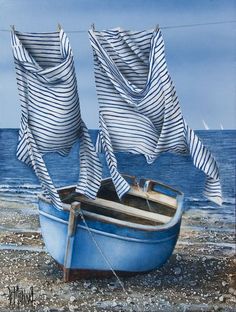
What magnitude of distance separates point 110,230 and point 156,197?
0.34 metres

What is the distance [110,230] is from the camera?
12.5 ft

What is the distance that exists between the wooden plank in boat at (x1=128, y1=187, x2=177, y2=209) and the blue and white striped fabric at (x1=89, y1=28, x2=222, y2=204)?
9cm

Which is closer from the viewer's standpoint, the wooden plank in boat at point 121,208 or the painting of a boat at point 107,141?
the painting of a boat at point 107,141

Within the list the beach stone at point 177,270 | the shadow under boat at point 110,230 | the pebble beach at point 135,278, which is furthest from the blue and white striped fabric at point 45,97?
the beach stone at point 177,270

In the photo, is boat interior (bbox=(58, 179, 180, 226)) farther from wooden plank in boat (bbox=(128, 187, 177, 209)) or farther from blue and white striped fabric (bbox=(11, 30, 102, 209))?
blue and white striped fabric (bbox=(11, 30, 102, 209))

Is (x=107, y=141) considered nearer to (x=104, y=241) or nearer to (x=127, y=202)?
(x=127, y=202)

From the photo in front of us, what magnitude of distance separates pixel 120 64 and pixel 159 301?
1350 mm

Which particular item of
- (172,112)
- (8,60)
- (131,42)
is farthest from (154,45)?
(8,60)

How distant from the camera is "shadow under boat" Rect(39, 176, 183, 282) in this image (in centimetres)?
379

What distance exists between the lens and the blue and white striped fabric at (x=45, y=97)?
3.73 m

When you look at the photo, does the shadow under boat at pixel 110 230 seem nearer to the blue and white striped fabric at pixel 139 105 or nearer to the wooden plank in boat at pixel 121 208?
the wooden plank in boat at pixel 121 208

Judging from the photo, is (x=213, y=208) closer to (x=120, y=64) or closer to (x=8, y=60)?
(x=120, y=64)
